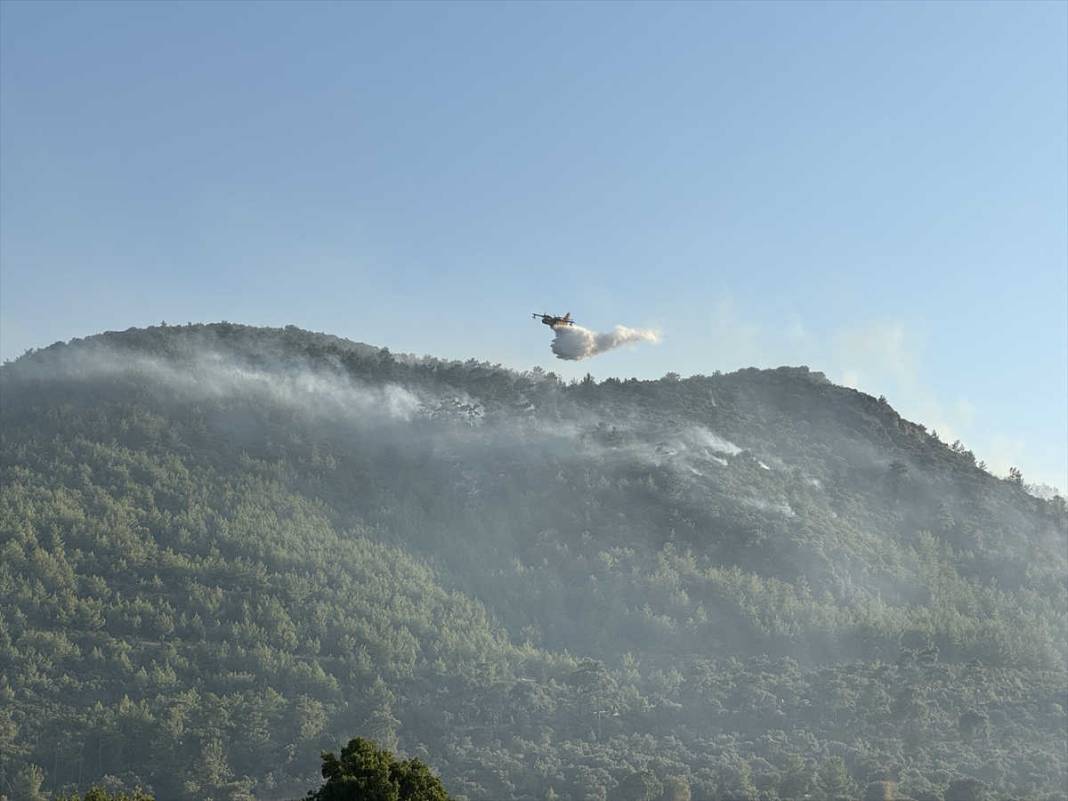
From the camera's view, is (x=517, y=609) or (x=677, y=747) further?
(x=517, y=609)

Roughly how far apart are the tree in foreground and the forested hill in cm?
4828

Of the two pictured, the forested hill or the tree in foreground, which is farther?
the forested hill

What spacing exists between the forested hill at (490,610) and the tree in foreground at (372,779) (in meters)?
48.3

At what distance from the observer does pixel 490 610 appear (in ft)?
509

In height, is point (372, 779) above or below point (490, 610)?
below

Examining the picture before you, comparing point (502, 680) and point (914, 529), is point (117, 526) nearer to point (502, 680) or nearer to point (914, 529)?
point (502, 680)

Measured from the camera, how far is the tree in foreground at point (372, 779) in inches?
2498

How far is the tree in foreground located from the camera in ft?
208

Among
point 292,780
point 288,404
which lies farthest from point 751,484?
point 292,780

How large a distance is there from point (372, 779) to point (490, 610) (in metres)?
91.5

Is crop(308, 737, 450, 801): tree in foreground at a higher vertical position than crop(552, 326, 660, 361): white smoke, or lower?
lower

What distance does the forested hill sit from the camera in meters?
119

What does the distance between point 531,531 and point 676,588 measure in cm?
2286

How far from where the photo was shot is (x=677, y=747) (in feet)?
409
